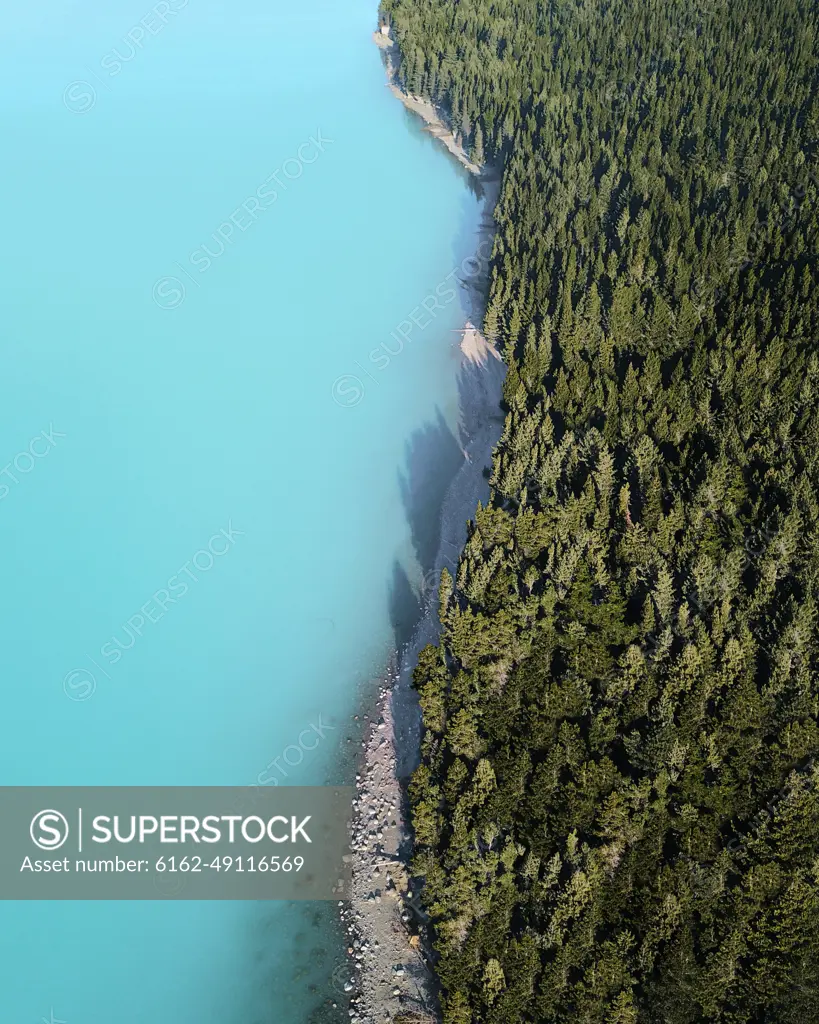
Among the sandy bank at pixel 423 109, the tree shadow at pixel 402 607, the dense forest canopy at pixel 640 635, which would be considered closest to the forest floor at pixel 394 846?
the tree shadow at pixel 402 607

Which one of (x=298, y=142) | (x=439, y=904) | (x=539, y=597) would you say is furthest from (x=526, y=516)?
(x=298, y=142)

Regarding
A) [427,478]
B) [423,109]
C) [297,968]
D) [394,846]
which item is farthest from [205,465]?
[423,109]

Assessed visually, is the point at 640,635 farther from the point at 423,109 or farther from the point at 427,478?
the point at 423,109

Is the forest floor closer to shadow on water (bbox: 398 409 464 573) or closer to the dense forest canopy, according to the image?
shadow on water (bbox: 398 409 464 573)

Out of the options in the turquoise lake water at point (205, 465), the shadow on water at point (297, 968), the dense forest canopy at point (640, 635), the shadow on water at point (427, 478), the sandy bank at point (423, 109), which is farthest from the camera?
the sandy bank at point (423, 109)

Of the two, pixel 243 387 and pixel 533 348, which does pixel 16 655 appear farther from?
pixel 533 348

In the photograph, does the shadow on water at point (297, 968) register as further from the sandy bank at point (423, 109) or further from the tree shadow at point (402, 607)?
the sandy bank at point (423, 109)
